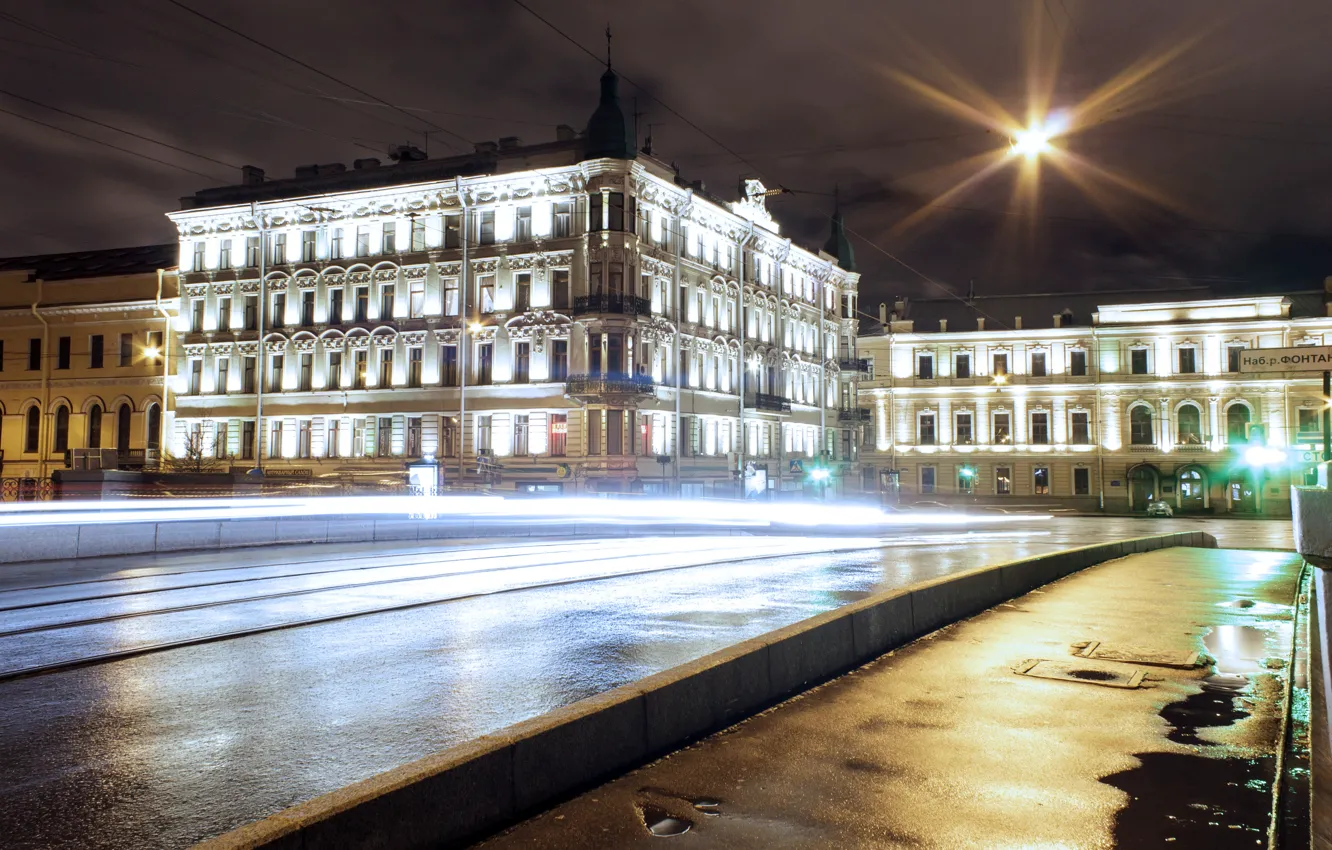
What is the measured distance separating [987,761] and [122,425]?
61.3 m

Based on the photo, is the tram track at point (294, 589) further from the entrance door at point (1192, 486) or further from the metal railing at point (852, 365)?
the entrance door at point (1192, 486)

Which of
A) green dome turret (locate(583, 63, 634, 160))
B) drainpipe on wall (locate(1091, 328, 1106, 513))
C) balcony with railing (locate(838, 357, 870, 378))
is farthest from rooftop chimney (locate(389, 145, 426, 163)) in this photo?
drainpipe on wall (locate(1091, 328, 1106, 513))

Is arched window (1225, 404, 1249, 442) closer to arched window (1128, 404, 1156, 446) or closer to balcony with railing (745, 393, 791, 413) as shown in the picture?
arched window (1128, 404, 1156, 446)

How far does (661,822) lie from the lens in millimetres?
5129

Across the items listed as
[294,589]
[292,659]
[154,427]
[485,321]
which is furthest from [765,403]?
[292,659]

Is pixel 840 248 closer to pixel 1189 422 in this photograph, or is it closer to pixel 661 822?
pixel 1189 422

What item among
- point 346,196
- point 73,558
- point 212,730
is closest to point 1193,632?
point 212,730

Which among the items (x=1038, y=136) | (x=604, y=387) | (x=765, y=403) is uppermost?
(x=1038, y=136)

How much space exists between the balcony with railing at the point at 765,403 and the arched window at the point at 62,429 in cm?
3808

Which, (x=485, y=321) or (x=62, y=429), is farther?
(x=62, y=429)

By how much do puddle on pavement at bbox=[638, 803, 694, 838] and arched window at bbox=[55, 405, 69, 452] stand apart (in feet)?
208

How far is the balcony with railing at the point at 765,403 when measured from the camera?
5675cm

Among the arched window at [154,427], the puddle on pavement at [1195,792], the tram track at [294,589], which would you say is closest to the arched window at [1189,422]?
the tram track at [294,589]

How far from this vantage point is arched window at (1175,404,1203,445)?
69500 millimetres
